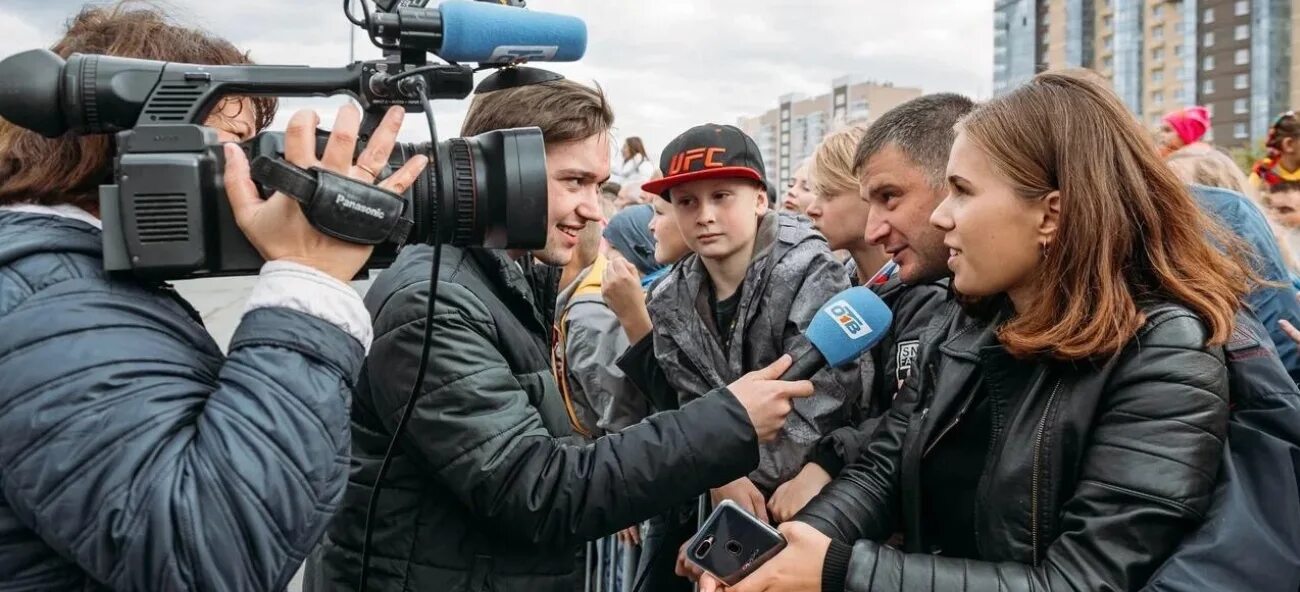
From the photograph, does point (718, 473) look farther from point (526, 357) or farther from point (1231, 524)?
point (1231, 524)

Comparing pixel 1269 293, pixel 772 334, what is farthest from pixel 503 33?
pixel 1269 293

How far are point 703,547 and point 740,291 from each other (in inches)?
50.5

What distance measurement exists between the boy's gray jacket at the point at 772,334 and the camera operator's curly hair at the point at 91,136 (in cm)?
147

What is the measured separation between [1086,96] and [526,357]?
1.28 m

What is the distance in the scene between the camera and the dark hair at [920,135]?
282cm

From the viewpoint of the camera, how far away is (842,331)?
2.40 meters

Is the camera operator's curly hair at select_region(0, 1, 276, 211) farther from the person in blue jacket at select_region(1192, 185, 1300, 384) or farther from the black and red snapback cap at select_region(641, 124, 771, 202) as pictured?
the person in blue jacket at select_region(1192, 185, 1300, 384)

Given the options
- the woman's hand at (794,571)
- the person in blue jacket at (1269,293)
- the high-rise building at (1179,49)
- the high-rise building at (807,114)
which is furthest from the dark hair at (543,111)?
the high-rise building at (807,114)

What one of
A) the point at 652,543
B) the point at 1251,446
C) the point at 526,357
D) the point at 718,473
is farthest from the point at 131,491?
the point at 652,543

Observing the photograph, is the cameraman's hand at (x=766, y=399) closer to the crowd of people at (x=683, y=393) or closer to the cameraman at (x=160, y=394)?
the crowd of people at (x=683, y=393)

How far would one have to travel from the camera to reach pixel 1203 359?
1722mm

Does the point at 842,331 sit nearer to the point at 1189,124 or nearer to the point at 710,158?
the point at 710,158

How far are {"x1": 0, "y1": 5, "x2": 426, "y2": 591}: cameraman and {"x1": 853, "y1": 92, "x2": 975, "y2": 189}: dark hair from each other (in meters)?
1.64

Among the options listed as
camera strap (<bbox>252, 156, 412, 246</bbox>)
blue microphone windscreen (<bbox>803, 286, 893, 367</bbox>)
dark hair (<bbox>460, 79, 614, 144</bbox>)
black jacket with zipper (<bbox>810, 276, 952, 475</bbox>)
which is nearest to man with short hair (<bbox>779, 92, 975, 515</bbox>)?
black jacket with zipper (<bbox>810, 276, 952, 475</bbox>)
